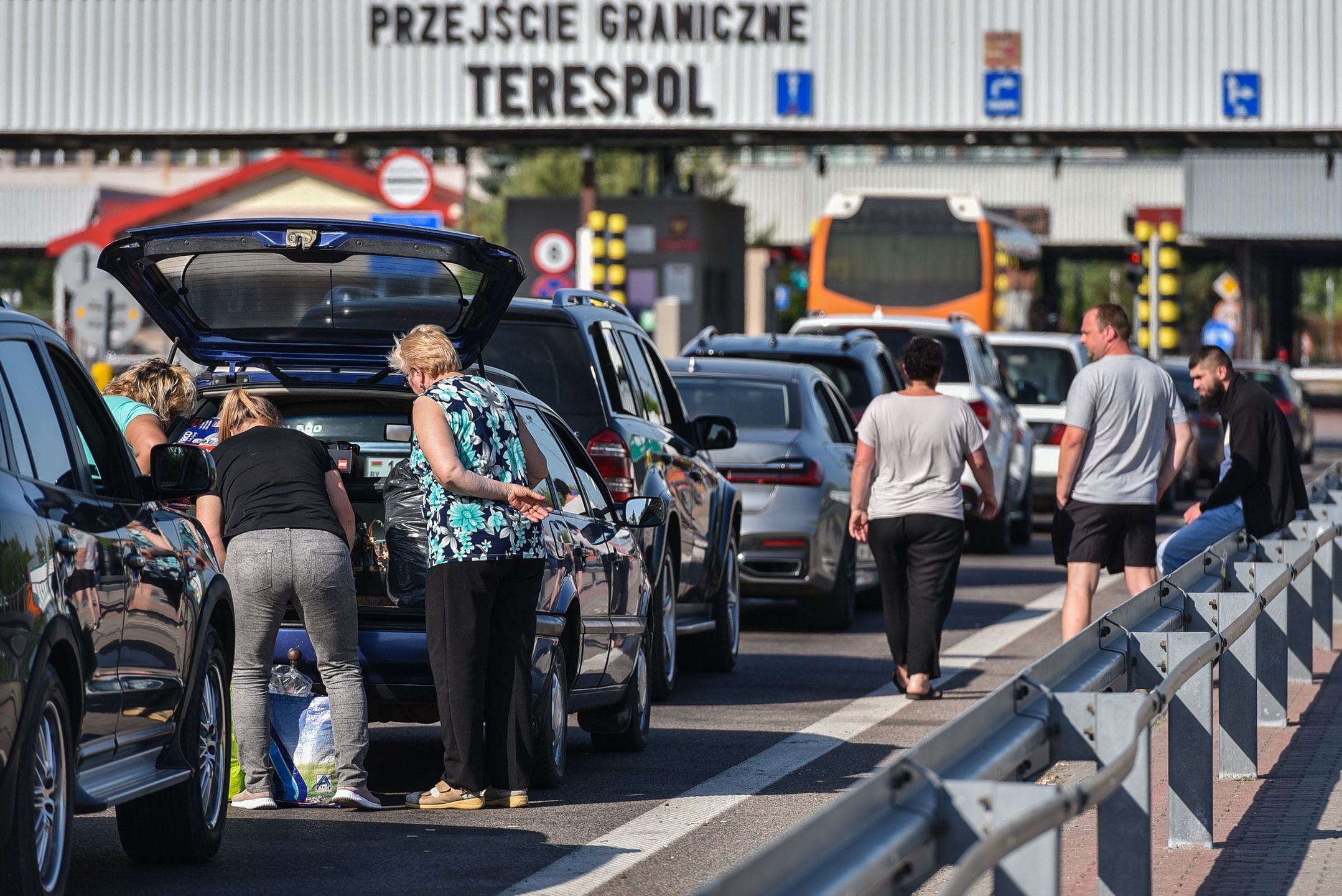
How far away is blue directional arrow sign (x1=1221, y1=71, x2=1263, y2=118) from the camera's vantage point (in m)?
34.8

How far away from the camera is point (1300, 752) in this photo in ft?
30.1

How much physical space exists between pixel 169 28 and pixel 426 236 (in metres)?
30.0

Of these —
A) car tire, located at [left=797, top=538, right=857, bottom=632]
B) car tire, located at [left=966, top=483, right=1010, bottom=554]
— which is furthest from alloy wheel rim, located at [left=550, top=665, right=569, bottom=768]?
car tire, located at [left=966, top=483, right=1010, bottom=554]

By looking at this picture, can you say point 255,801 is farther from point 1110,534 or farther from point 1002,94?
point 1002,94

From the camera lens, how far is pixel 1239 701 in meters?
8.30

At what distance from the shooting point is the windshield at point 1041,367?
23.9 metres

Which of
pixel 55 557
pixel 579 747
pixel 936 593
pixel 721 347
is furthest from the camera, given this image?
pixel 721 347

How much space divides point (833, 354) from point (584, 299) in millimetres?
5989

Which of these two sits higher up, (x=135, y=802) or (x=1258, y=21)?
(x=1258, y=21)

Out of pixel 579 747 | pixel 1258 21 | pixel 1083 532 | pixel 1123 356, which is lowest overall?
pixel 579 747

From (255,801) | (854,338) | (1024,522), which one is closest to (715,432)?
(255,801)

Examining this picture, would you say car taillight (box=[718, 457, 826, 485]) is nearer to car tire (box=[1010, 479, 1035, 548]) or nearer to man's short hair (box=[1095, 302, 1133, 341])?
man's short hair (box=[1095, 302, 1133, 341])

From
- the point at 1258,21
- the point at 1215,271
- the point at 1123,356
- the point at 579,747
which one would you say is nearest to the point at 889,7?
the point at 1258,21

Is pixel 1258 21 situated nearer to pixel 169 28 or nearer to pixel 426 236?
pixel 169 28
